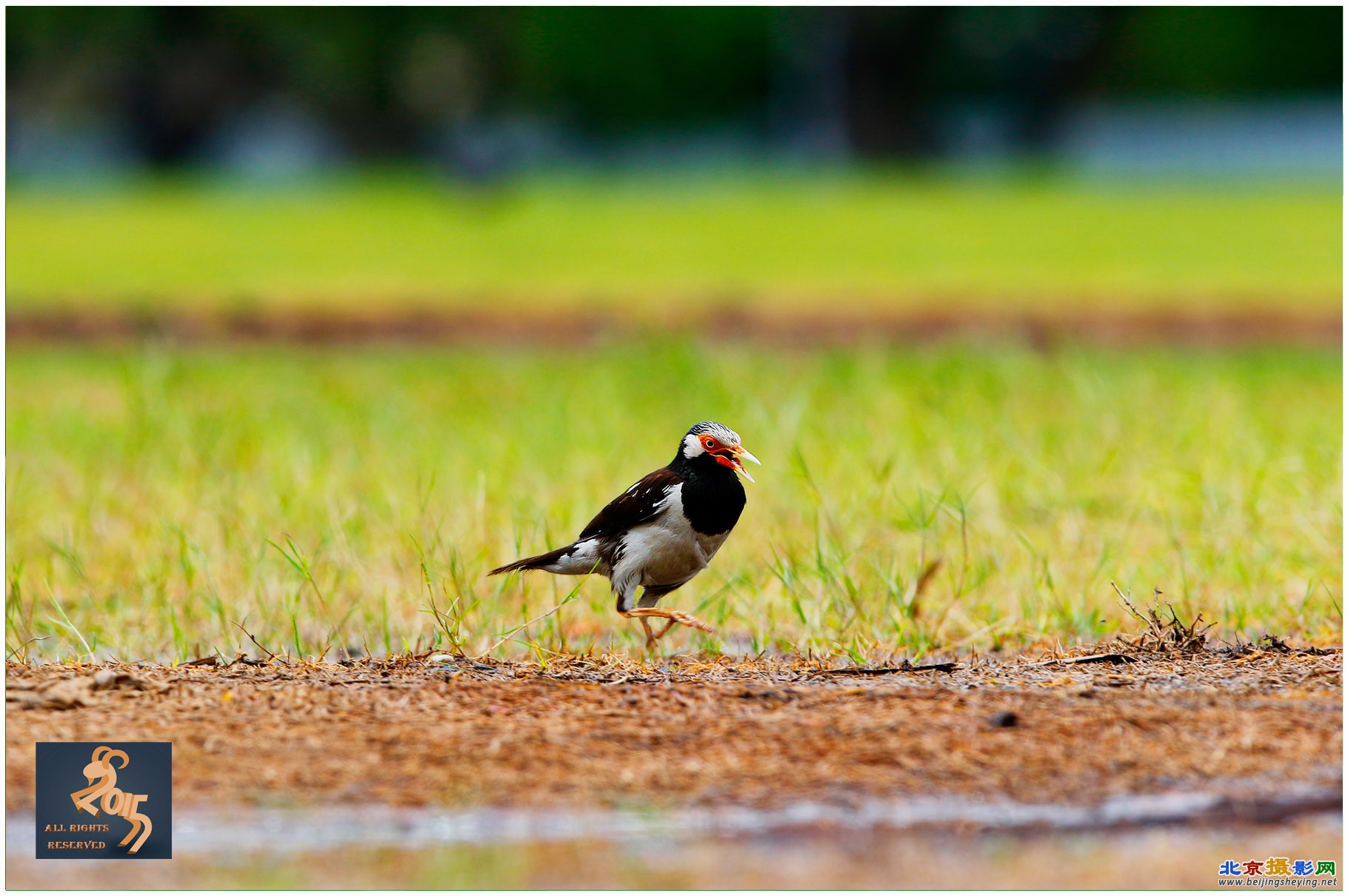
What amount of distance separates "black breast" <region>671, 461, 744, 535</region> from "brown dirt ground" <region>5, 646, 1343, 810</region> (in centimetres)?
37

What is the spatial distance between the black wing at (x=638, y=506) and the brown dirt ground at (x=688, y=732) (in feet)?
1.17

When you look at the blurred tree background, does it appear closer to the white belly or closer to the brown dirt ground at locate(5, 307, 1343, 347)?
the brown dirt ground at locate(5, 307, 1343, 347)

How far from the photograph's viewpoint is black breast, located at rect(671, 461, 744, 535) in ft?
11.0

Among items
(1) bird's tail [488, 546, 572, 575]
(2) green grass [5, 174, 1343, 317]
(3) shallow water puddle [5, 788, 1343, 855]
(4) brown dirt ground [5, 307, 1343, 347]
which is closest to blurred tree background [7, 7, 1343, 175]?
(2) green grass [5, 174, 1343, 317]

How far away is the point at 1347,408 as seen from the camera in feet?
12.2

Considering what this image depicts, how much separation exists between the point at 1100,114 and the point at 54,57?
2714 centimetres

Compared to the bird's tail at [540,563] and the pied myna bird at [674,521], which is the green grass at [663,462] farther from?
the pied myna bird at [674,521]

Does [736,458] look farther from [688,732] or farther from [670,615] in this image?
[688,732]

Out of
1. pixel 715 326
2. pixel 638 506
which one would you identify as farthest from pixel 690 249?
pixel 638 506

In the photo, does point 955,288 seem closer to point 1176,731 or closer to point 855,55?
point 1176,731

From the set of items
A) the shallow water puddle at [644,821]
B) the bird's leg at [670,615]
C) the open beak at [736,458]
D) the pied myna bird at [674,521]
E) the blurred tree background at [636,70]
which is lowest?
the shallow water puddle at [644,821]

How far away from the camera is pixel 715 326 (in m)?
12.4

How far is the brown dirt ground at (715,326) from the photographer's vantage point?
12.0m

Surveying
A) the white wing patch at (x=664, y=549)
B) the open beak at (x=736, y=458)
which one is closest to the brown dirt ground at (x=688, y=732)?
the white wing patch at (x=664, y=549)
